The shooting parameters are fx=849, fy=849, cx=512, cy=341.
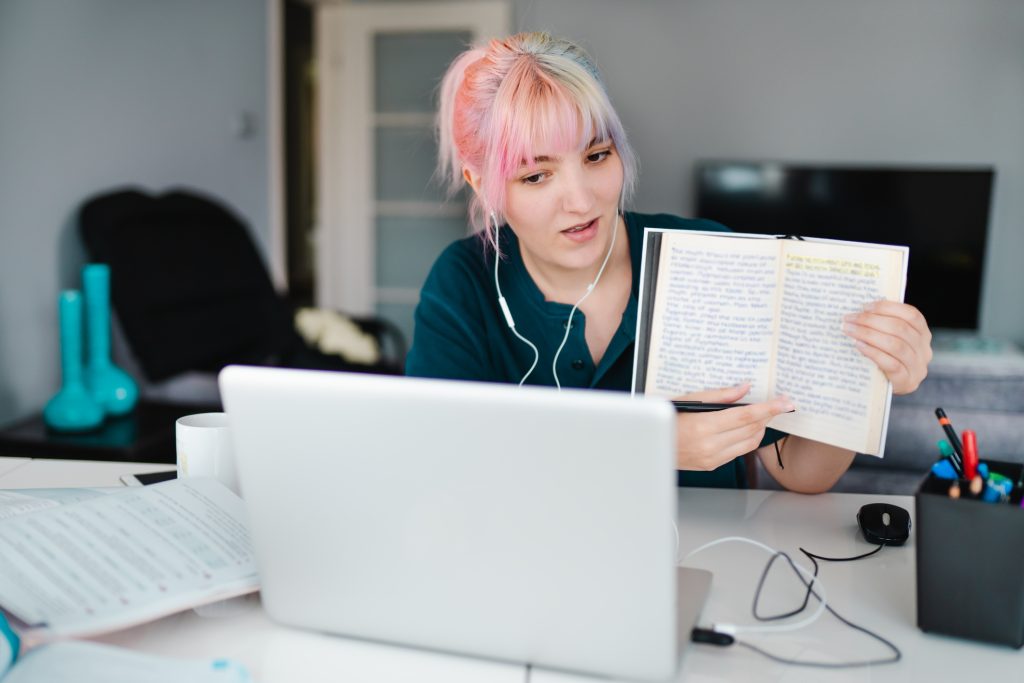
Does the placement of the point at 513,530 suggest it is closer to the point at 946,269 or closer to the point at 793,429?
the point at 793,429

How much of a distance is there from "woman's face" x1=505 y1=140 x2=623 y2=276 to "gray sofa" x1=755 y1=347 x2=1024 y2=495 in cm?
Result: 110

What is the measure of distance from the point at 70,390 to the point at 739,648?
2.03 metres

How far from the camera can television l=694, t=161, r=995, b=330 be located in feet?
12.3

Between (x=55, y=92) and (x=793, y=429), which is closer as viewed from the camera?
(x=793, y=429)

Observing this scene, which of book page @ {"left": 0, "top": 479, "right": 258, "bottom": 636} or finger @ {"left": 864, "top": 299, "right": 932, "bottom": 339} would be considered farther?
finger @ {"left": 864, "top": 299, "right": 932, "bottom": 339}

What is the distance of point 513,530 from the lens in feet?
2.10

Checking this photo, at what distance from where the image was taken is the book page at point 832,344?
94 centimetres

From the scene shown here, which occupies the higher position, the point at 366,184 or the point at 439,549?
the point at 366,184

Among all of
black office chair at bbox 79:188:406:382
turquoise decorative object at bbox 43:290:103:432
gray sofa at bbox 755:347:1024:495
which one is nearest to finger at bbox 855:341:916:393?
gray sofa at bbox 755:347:1024:495

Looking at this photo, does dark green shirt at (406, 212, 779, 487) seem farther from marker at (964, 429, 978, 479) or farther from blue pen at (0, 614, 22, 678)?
blue pen at (0, 614, 22, 678)

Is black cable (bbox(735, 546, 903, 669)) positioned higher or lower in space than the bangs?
lower

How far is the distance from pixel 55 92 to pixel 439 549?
2432 mm

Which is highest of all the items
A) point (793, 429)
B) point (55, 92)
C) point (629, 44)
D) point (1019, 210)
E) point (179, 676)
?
point (629, 44)

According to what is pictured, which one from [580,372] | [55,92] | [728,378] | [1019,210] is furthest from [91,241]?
[1019,210]
